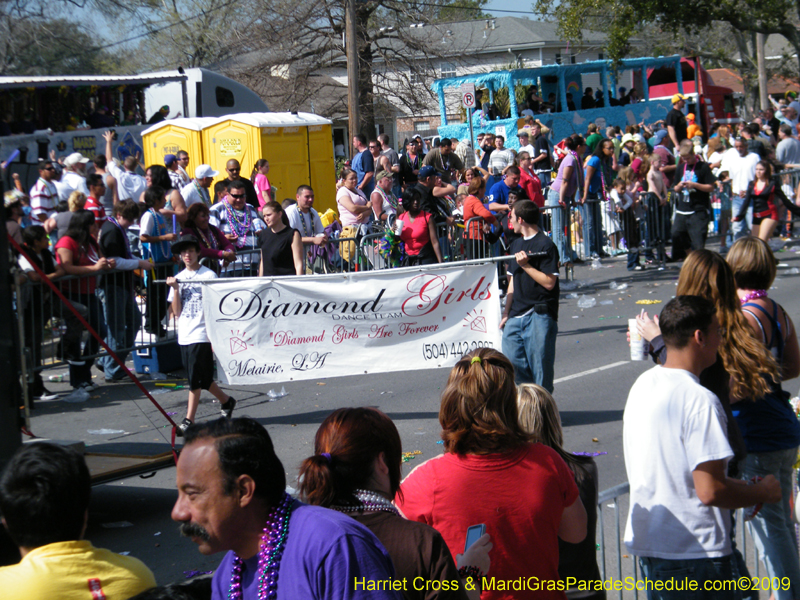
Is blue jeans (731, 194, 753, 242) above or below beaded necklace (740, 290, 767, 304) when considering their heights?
above

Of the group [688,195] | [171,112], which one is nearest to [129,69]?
[171,112]

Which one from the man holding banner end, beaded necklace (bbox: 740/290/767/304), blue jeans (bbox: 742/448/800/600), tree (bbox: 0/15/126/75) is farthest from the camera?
tree (bbox: 0/15/126/75)

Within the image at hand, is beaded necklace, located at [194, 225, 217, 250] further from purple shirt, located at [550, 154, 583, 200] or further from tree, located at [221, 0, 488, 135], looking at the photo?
tree, located at [221, 0, 488, 135]

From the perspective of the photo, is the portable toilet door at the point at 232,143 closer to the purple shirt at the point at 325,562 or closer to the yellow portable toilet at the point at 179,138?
the yellow portable toilet at the point at 179,138

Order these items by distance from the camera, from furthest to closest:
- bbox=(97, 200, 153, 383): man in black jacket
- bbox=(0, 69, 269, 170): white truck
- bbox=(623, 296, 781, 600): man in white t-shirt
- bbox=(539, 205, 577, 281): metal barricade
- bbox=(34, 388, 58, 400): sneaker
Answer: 1. bbox=(0, 69, 269, 170): white truck
2. bbox=(539, 205, 577, 281): metal barricade
3. bbox=(97, 200, 153, 383): man in black jacket
4. bbox=(34, 388, 58, 400): sneaker
5. bbox=(623, 296, 781, 600): man in white t-shirt

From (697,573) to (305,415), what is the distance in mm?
5409

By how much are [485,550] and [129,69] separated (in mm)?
54635

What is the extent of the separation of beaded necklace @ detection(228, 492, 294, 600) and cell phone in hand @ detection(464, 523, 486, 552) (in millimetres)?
891

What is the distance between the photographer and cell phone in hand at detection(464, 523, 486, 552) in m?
2.91

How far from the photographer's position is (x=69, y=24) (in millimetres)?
34406

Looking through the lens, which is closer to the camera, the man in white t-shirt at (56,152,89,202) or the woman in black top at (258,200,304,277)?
the woman in black top at (258,200,304,277)

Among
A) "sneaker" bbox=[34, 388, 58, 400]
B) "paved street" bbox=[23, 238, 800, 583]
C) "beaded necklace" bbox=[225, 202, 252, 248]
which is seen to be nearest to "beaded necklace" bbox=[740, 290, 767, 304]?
"paved street" bbox=[23, 238, 800, 583]

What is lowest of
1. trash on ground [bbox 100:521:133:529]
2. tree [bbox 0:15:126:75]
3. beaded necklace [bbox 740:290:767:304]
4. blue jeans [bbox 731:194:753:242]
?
trash on ground [bbox 100:521:133:529]

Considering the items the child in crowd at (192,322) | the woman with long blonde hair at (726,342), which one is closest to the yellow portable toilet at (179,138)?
the child in crowd at (192,322)
